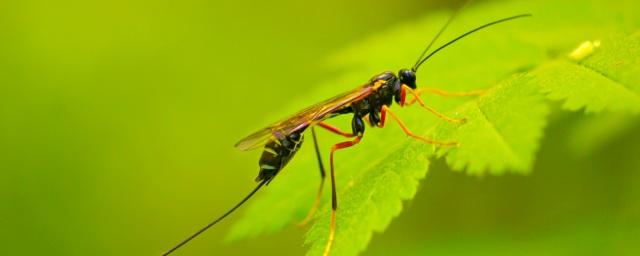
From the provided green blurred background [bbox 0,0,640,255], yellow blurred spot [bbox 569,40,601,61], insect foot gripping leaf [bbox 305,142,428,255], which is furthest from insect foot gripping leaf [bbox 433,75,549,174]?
green blurred background [bbox 0,0,640,255]

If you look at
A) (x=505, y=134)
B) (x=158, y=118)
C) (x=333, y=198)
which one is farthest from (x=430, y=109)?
(x=158, y=118)

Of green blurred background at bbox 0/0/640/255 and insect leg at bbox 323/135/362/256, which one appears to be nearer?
insect leg at bbox 323/135/362/256

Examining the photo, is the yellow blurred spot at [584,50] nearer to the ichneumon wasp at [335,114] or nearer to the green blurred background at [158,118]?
the ichneumon wasp at [335,114]

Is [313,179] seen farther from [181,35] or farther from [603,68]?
[181,35]

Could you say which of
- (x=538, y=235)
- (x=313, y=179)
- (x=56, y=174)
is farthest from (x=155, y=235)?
(x=538, y=235)

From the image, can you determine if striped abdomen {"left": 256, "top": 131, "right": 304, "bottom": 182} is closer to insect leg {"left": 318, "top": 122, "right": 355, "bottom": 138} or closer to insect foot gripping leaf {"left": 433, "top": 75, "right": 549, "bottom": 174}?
insect leg {"left": 318, "top": 122, "right": 355, "bottom": 138}
